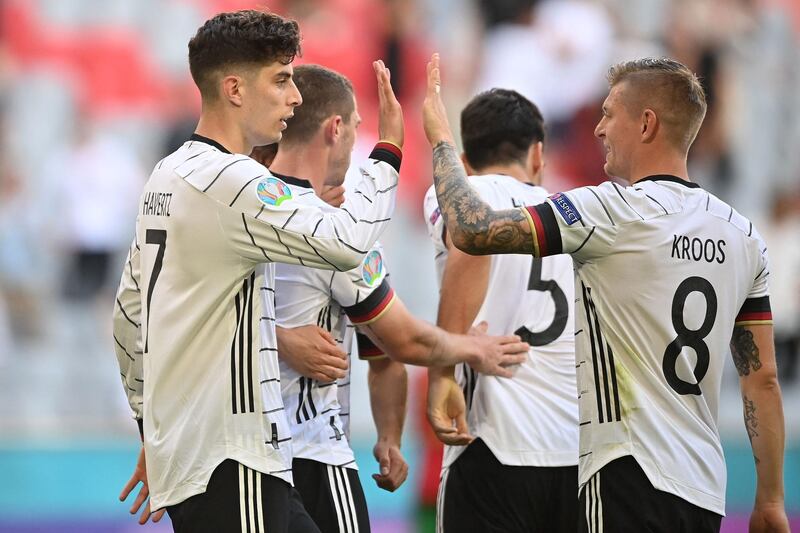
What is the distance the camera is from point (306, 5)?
13727 mm

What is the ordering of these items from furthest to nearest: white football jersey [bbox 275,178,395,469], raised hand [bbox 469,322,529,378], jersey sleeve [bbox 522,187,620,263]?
raised hand [bbox 469,322,529,378] → white football jersey [bbox 275,178,395,469] → jersey sleeve [bbox 522,187,620,263]

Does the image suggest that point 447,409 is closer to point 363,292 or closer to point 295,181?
point 363,292

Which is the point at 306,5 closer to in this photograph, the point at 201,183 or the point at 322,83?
the point at 322,83

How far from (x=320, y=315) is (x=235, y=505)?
109cm

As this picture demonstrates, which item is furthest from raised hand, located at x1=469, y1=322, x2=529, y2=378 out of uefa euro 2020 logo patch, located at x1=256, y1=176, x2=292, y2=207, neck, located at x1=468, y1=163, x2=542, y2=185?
uefa euro 2020 logo patch, located at x1=256, y1=176, x2=292, y2=207

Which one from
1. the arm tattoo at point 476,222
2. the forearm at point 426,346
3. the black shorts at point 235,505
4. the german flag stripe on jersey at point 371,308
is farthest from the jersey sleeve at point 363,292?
the black shorts at point 235,505

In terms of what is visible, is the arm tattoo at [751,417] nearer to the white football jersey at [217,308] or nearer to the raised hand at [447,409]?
the raised hand at [447,409]

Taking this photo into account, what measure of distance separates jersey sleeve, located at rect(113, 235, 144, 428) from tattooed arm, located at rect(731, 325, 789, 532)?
2199 millimetres

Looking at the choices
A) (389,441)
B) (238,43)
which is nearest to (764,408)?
(389,441)

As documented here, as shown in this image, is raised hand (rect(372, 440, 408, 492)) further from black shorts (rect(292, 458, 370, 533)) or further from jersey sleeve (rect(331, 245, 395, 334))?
jersey sleeve (rect(331, 245, 395, 334))

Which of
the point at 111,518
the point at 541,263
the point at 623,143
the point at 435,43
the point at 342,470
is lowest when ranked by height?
the point at 111,518

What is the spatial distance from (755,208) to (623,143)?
35.2 feet

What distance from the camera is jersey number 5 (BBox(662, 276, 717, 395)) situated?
13.2ft

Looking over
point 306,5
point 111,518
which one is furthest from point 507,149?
point 306,5
